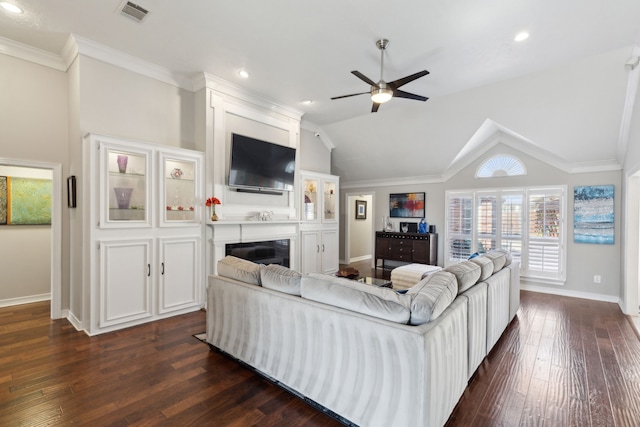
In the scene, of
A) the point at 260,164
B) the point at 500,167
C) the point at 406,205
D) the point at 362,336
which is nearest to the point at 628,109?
the point at 500,167

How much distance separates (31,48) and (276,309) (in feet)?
14.1

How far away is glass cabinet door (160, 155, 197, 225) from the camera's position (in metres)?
3.87

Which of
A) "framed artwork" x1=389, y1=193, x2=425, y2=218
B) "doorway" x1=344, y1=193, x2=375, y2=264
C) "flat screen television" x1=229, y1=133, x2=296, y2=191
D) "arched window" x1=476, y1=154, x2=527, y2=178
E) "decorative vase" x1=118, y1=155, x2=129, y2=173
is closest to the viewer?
"decorative vase" x1=118, y1=155, x2=129, y2=173

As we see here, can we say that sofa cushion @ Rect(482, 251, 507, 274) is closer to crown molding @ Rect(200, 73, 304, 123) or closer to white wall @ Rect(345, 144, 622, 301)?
white wall @ Rect(345, 144, 622, 301)

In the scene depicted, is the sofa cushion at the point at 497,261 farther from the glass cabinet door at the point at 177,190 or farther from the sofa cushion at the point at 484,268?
the glass cabinet door at the point at 177,190

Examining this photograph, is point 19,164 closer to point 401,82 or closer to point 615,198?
point 401,82

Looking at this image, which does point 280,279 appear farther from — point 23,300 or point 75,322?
point 23,300

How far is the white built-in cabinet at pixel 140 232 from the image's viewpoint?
3.38 metres

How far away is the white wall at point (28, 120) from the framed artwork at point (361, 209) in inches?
264

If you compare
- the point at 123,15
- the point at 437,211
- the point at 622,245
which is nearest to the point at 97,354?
the point at 123,15

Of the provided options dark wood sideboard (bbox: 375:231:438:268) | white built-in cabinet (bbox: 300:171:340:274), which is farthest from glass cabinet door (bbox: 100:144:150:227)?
dark wood sideboard (bbox: 375:231:438:268)

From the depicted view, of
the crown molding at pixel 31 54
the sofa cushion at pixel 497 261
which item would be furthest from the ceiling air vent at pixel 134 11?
the sofa cushion at pixel 497 261

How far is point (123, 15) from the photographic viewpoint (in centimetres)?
296

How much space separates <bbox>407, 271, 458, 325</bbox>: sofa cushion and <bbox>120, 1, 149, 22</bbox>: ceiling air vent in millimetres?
3494
